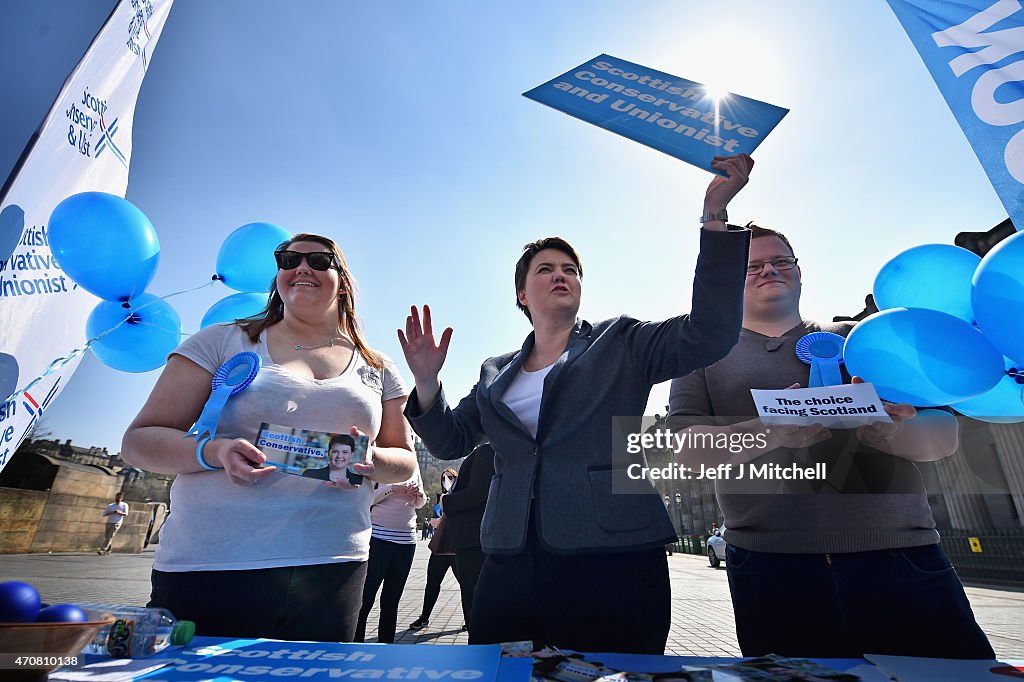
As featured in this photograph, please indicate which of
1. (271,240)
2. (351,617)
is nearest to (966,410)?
(351,617)

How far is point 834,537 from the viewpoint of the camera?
1580mm

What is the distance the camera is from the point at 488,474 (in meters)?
4.24

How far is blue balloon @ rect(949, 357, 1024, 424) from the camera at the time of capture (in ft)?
5.89

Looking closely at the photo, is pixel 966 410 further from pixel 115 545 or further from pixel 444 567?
pixel 115 545

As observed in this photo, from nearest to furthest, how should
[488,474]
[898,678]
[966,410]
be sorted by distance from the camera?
[898,678], [966,410], [488,474]

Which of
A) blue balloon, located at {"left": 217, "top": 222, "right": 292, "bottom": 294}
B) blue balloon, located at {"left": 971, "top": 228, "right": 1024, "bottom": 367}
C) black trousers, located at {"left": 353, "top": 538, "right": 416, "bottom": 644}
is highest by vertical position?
blue balloon, located at {"left": 217, "top": 222, "right": 292, "bottom": 294}

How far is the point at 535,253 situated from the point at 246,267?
2516mm

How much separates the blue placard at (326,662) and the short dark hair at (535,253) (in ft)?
4.62

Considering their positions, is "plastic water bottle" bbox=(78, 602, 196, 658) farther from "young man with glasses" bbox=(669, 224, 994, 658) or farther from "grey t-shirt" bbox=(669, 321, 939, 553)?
"grey t-shirt" bbox=(669, 321, 939, 553)

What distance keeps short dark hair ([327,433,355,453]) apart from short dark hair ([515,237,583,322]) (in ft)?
3.43

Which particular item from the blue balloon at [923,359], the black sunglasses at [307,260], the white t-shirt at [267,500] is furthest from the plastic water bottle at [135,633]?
the blue balloon at [923,359]

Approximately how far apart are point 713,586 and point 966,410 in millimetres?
11557

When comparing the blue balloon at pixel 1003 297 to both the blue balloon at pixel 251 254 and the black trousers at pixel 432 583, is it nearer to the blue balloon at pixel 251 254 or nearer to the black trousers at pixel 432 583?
the blue balloon at pixel 251 254

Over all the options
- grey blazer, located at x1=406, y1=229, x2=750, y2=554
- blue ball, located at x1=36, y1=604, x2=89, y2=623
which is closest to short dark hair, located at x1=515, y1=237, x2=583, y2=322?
grey blazer, located at x1=406, y1=229, x2=750, y2=554
